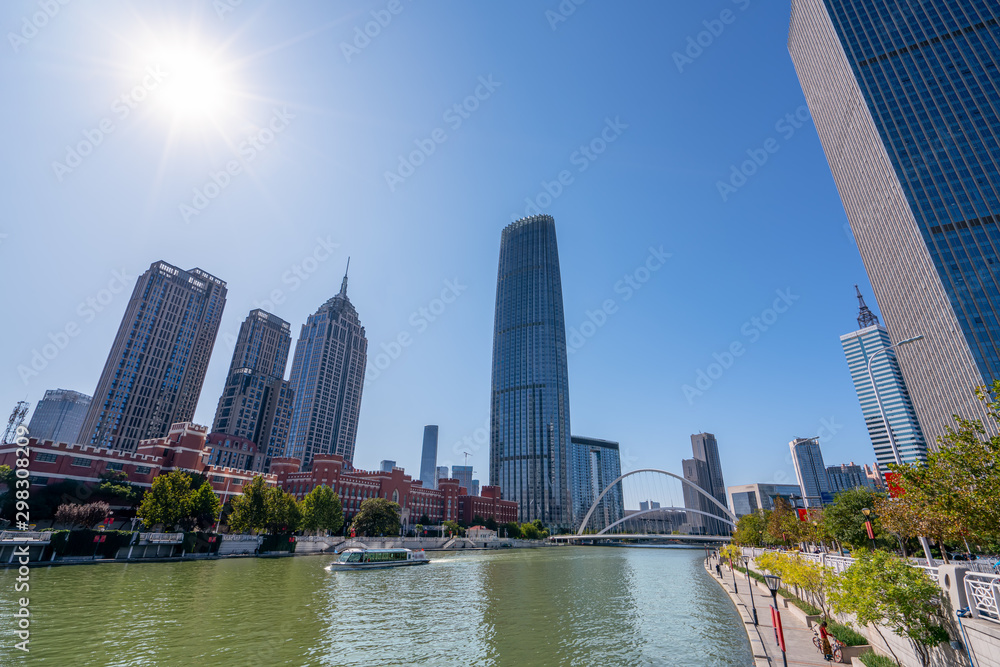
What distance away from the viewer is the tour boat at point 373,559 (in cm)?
6706

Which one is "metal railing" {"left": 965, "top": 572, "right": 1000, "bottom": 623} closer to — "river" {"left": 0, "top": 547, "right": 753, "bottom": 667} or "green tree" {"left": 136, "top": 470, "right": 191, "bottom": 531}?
"river" {"left": 0, "top": 547, "right": 753, "bottom": 667}

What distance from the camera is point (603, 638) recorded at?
93.0 ft

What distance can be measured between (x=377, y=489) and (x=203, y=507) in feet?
236

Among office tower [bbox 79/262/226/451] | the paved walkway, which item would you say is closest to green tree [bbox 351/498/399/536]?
the paved walkway

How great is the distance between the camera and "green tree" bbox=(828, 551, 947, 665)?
14180mm

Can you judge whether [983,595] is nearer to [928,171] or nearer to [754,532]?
[754,532]

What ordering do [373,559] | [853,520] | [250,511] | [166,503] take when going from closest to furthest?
1. [853,520]
2. [373,559]
3. [166,503]
4. [250,511]

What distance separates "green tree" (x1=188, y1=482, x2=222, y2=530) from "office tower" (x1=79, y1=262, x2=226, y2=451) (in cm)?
11303

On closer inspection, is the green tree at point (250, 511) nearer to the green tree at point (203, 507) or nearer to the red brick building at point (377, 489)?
the green tree at point (203, 507)

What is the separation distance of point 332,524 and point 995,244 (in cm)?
15942

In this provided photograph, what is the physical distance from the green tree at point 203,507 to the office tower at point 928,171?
6004 inches

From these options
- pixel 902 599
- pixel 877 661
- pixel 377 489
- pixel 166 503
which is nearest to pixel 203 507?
pixel 166 503

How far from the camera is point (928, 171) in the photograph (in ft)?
347

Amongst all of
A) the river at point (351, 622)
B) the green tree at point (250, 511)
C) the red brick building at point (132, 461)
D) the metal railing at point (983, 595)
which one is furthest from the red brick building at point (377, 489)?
the metal railing at point (983, 595)
